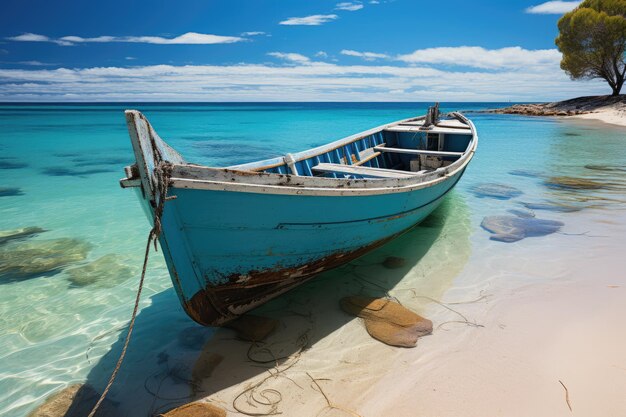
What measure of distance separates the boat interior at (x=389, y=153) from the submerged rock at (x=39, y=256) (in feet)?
15.2

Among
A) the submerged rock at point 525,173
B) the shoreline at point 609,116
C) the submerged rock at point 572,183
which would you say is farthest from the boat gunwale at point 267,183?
the shoreline at point 609,116

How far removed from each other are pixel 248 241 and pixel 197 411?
1581mm

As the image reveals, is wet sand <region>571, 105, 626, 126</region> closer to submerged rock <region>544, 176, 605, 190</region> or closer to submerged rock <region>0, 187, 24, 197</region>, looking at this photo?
submerged rock <region>544, 176, 605, 190</region>

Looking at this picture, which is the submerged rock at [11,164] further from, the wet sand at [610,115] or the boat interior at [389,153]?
the wet sand at [610,115]

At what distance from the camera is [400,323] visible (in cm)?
443

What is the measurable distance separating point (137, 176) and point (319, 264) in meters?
2.40

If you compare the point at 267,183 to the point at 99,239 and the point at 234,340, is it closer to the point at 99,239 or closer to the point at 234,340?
the point at 234,340

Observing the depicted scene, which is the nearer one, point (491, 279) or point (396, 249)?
point (491, 279)

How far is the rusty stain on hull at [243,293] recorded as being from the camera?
3.77 meters

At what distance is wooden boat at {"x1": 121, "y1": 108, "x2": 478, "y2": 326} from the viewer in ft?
10.2

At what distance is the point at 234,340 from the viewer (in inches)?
167

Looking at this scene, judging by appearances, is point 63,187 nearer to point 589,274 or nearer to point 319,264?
point 319,264

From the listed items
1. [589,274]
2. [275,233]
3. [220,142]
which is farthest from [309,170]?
[220,142]

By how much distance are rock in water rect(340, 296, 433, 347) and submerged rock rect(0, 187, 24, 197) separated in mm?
12500
